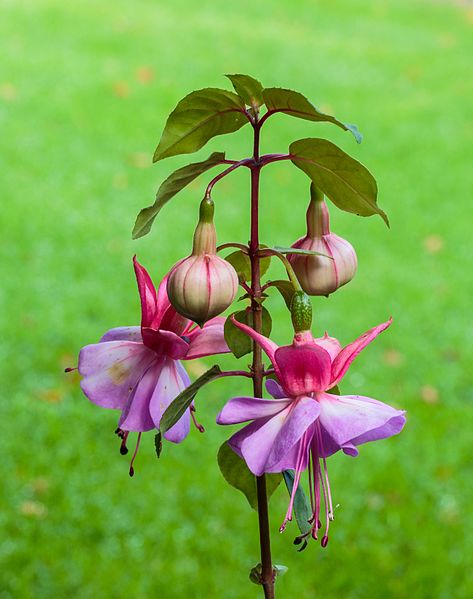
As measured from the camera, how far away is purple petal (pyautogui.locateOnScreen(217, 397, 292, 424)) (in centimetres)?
57

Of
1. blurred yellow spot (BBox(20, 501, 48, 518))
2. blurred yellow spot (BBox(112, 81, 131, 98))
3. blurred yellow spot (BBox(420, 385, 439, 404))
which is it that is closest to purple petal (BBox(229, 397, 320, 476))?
blurred yellow spot (BBox(20, 501, 48, 518))

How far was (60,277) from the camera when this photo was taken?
3.20m

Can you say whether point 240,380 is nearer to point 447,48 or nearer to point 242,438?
point 242,438

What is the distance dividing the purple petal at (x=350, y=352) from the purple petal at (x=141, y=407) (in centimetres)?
14

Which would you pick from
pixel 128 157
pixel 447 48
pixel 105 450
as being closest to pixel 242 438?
pixel 105 450

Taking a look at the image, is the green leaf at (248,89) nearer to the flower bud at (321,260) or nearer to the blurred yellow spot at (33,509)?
the flower bud at (321,260)

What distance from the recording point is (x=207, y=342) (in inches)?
26.6

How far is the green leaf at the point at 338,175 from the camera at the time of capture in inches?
25.3

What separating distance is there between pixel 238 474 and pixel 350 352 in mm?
203

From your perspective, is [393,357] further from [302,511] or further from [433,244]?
[302,511]

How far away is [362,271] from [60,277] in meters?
1.08

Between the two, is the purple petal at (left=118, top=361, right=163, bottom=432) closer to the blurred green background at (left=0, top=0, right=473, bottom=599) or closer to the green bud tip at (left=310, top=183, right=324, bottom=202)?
the green bud tip at (left=310, top=183, right=324, bottom=202)

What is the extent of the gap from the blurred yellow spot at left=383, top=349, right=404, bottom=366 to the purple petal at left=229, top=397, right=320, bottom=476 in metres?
2.34

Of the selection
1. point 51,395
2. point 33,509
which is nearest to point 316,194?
point 33,509
